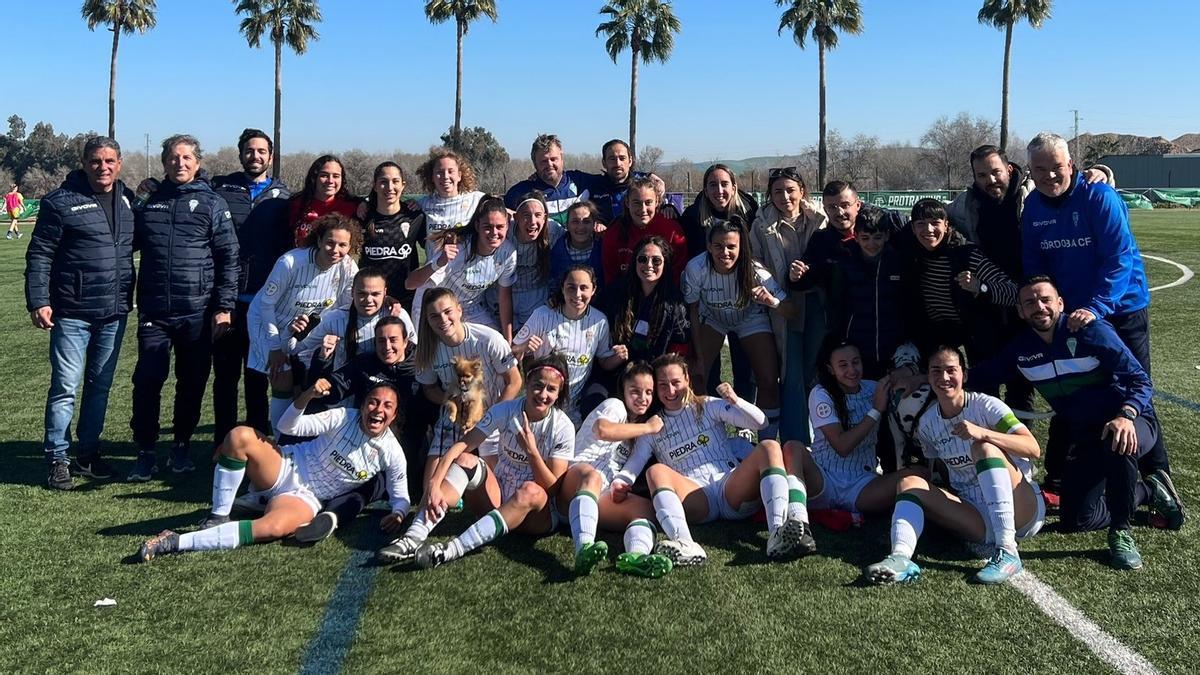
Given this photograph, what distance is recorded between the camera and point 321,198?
5.56 metres

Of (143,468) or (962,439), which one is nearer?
(962,439)

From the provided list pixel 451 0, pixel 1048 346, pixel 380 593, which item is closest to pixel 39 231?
pixel 380 593

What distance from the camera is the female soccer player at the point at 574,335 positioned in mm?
4914

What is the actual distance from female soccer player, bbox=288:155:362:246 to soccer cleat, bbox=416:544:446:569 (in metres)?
2.28

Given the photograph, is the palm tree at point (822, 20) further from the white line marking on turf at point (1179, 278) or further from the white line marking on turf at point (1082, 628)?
the white line marking on turf at point (1082, 628)

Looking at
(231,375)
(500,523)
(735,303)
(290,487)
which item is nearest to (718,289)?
(735,303)

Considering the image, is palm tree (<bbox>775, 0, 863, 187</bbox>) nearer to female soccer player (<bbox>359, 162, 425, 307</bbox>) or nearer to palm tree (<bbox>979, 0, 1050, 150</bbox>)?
palm tree (<bbox>979, 0, 1050, 150</bbox>)

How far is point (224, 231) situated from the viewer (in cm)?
541

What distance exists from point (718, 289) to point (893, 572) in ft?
6.40

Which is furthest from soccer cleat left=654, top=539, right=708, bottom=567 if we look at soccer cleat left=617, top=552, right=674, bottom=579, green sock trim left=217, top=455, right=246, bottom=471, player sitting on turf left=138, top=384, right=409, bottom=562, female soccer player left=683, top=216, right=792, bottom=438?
green sock trim left=217, top=455, right=246, bottom=471

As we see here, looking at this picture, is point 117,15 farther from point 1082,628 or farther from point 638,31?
point 1082,628

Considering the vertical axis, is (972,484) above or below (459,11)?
below

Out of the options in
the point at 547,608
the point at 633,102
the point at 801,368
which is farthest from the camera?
the point at 633,102

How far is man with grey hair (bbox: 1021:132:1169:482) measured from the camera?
4.45m
